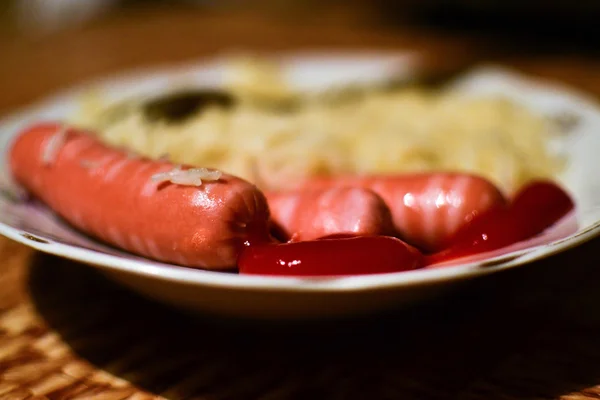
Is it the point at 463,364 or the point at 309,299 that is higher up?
the point at 309,299

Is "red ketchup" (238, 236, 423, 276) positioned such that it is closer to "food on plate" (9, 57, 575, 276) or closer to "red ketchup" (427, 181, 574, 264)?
"food on plate" (9, 57, 575, 276)

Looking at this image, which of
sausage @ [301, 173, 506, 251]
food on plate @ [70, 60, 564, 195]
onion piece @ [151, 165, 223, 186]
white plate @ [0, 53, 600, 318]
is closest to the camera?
white plate @ [0, 53, 600, 318]

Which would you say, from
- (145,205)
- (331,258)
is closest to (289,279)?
(331,258)

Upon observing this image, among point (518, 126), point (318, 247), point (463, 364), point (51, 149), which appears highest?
point (518, 126)

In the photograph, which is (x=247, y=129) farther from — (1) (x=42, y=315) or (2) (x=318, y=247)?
(2) (x=318, y=247)

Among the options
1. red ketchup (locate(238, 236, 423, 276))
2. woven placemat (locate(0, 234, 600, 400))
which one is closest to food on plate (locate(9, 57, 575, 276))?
red ketchup (locate(238, 236, 423, 276))

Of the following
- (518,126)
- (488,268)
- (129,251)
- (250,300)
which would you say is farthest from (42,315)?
(518,126)

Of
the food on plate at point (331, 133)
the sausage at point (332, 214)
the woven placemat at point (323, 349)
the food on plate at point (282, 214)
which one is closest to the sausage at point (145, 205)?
the food on plate at point (282, 214)
